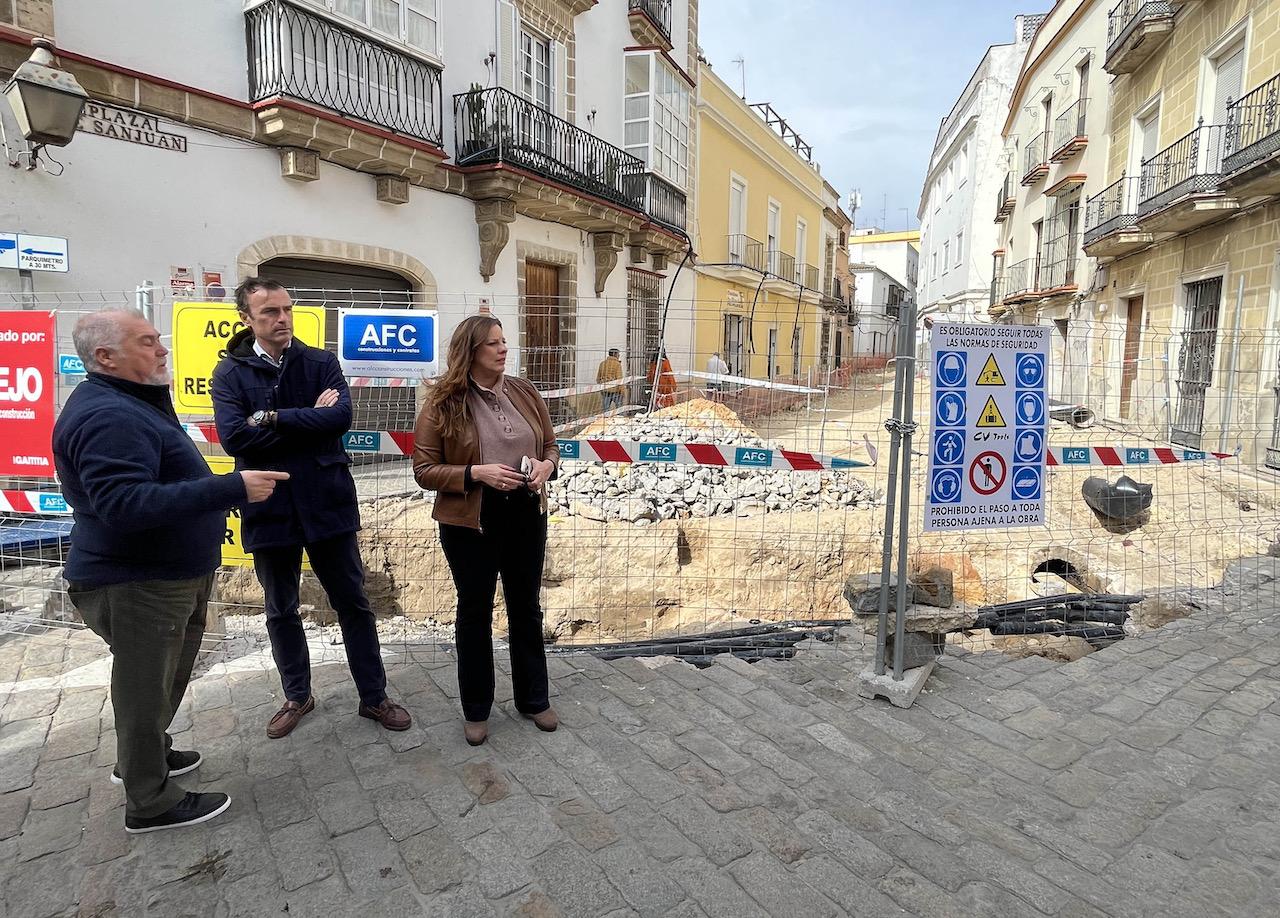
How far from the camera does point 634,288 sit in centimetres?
1494

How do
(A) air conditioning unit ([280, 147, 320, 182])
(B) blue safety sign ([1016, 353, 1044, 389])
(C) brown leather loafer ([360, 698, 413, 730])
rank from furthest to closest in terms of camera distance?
(A) air conditioning unit ([280, 147, 320, 182])
(B) blue safety sign ([1016, 353, 1044, 389])
(C) brown leather loafer ([360, 698, 413, 730])

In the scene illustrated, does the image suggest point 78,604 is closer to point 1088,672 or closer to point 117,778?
point 117,778

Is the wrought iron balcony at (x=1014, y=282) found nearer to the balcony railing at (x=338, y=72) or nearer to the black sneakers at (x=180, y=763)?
A: the balcony railing at (x=338, y=72)

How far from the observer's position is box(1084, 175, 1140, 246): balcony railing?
46.3 feet

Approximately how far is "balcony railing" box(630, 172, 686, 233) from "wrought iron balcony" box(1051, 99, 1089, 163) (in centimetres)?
1005

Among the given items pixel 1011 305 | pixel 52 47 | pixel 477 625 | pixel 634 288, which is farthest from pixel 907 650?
pixel 1011 305

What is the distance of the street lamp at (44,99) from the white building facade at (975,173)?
78.4 feet

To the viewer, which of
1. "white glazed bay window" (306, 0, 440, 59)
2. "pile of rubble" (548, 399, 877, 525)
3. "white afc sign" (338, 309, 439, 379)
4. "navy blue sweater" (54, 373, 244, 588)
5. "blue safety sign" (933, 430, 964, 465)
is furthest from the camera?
"white glazed bay window" (306, 0, 440, 59)

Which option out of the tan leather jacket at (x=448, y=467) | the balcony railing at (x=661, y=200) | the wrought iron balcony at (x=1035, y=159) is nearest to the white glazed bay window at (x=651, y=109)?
the balcony railing at (x=661, y=200)

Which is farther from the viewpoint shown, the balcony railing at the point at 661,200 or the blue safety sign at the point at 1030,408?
the balcony railing at the point at 661,200

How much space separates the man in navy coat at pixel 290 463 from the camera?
265 cm

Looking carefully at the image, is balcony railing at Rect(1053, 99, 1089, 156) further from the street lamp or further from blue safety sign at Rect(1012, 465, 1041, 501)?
the street lamp

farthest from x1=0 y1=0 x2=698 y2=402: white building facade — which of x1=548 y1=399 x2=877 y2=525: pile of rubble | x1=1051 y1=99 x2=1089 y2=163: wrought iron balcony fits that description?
x1=1051 y1=99 x2=1089 y2=163: wrought iron balcony

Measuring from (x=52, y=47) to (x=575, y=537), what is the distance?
5.67 meters
